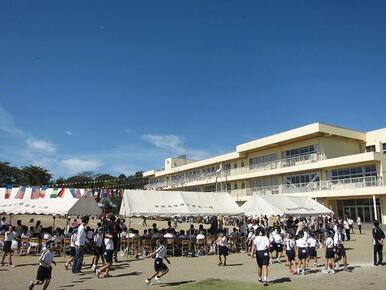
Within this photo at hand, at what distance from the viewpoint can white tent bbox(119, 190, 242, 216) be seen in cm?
1838

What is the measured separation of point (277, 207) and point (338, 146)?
2299 cm

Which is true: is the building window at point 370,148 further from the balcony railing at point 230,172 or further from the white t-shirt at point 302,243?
the white t-shirt at point 302,243

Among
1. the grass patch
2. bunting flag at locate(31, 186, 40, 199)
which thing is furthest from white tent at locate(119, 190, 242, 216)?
the grass patch

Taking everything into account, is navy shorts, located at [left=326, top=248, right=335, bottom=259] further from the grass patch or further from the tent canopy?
the tent canopy

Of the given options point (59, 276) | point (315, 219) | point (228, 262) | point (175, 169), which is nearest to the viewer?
point (59, 276)

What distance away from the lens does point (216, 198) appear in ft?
70.5

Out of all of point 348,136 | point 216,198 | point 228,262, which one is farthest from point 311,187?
point 228,262

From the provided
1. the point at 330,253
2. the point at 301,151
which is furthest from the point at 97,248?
the point at 301,151

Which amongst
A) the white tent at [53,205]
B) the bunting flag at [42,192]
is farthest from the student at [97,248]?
the bunting flag at [42,192]

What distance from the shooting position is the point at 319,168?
127 ft

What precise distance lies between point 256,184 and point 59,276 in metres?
38.2

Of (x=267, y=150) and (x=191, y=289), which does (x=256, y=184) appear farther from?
(x=191, y=289)

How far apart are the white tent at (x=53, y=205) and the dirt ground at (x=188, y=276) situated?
284cm

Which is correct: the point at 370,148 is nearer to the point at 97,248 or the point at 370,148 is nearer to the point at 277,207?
the point at 277,207
